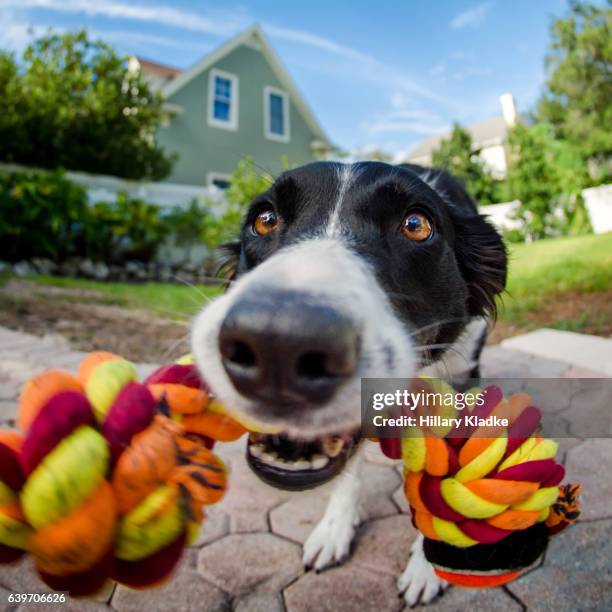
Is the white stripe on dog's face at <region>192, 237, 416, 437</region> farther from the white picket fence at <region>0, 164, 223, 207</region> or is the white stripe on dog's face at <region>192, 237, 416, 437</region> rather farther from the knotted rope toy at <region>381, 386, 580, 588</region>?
the white picket fence at <region>0, 164, 223, 207</region>

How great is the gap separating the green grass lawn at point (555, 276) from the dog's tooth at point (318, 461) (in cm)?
468

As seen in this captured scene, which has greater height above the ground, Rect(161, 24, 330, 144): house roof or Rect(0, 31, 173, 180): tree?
Rect(161, 24, 330, 144): house roof

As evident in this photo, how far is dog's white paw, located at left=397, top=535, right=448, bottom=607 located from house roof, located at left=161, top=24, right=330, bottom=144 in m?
18.5

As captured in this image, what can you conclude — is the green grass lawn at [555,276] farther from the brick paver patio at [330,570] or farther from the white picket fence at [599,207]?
the white picket fence at [599,207]

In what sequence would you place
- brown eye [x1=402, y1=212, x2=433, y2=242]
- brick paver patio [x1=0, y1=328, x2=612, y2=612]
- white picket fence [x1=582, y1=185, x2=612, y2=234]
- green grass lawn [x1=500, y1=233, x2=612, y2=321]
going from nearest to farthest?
brick paver patio [x1=0, y1=328, x2=612, y2=612], brown eye [x1=402, y1=212, x2=433, y2=242], green grass lawn [x1=500, y1=233, x2=612, y2=321], white picket fence [x1=582, y1=185, x2=612, y2=234]

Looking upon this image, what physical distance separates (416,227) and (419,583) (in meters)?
1.19

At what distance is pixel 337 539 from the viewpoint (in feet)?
5.60

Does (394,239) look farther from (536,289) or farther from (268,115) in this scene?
(268,115)

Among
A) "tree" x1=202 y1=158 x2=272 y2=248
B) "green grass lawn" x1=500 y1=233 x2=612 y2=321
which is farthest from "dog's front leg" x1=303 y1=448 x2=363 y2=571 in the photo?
"tree" x1=202 y1=158 x2=272 y2=248

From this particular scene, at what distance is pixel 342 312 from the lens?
0.93 metres

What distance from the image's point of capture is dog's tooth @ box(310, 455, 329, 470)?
1129 millimetres

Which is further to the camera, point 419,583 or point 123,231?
point 123,231

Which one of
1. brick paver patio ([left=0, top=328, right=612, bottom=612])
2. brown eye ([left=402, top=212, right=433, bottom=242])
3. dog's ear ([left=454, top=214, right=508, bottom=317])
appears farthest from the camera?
dog's ear ([left=454, top=214, right=508, bottom=317])

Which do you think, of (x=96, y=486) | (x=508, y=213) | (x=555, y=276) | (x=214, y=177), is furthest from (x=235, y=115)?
(x=96, y=486)
